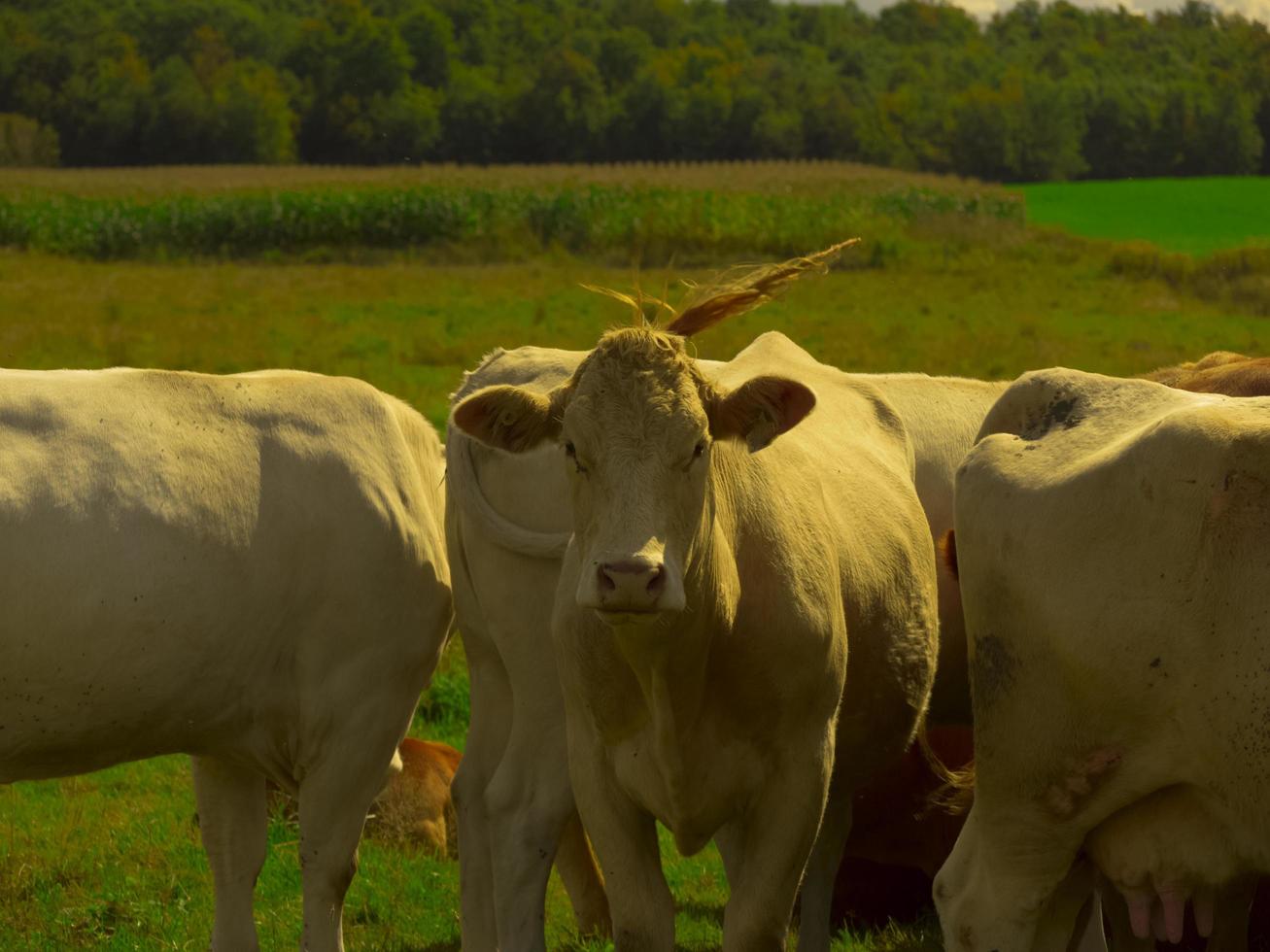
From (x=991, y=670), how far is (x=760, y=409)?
0.93 metres

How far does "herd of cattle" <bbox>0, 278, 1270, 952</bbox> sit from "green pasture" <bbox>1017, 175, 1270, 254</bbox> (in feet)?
109

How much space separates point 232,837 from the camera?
5.98 meters

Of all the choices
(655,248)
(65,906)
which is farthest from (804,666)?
(655,248)

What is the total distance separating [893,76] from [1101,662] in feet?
353

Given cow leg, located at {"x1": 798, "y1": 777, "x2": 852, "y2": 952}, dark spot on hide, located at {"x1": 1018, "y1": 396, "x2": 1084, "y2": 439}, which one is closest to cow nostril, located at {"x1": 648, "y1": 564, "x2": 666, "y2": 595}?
dark spot on hide, located at {"x1": 1018, "y1": 396, "x2": 1084, "y2": 439}

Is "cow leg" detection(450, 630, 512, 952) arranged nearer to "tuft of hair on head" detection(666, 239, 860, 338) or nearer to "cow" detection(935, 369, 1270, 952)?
"tuft of hair on head" detection(666, 239, 860, 338)

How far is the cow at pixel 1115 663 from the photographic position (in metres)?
4.12

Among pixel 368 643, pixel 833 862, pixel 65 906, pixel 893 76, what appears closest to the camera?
pixel 368 643

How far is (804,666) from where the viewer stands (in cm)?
479

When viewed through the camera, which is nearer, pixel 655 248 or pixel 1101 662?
pixel 1101 662

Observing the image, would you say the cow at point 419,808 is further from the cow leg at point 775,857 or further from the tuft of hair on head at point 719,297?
the tuft of hair on head at point 719,297

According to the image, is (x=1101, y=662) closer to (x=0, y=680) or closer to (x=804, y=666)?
A: (x=804, y=666)

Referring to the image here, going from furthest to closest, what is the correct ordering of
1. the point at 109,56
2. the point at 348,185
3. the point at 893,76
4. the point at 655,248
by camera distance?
the point at 893,76 → the point at 109,56 → the point at 348,185 → the point at 655,248

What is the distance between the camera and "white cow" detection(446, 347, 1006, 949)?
554cm
